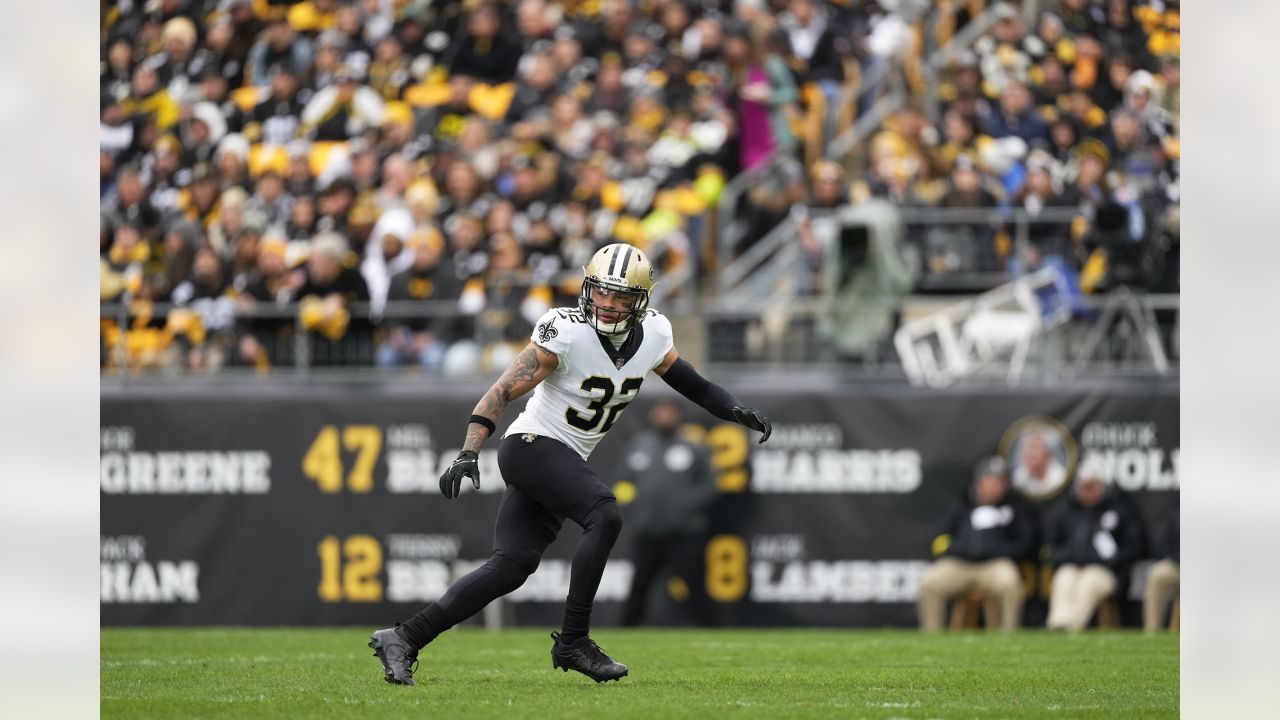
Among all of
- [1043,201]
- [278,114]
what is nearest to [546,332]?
[1043,201]

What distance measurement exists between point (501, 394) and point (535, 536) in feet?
2.32

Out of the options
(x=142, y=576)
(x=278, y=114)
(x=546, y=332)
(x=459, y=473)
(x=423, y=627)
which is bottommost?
(x=142, y=576)

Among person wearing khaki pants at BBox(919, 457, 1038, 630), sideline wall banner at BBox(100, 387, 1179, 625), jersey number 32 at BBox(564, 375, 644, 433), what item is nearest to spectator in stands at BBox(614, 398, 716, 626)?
sideline wall banner at BBox(100, 387, 1179, 625)

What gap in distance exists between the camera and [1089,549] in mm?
14031

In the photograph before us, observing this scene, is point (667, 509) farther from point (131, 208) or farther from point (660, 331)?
point (660, 331)

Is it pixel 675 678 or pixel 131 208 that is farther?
pixel 131 208

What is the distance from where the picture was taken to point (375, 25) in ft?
60.6

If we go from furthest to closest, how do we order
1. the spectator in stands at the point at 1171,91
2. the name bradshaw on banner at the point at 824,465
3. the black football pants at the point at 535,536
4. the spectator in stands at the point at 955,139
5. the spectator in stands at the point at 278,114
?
the spectator in stands at the point at 278,114, the spectator in stands at the point at 955,139, the spectator in stands at the point at 1171,91, the name bradshaw on banner at the point at 824,465, the black football pants at the point at 535,536

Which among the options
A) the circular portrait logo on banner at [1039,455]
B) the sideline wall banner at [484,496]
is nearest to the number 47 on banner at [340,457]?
the sideline wall banner at [484,496]

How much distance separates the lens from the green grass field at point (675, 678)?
7434mm

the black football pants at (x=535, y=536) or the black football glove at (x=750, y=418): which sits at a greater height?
the black football glove at (x=750, y=418)

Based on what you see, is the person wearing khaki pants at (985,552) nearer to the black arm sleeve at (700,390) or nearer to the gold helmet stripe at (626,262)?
the black arm sleeve at (700,390)

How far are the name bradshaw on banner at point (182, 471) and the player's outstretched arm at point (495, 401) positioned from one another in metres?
7.33
